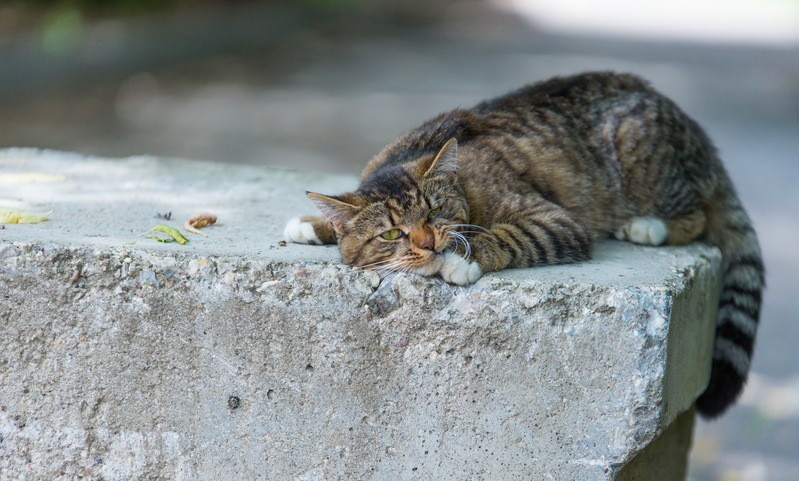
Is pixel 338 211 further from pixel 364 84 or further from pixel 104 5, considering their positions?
pixel 104 5

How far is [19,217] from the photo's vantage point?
10.9 ft

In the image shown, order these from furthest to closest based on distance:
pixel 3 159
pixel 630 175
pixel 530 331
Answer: pixel 3 159
pixel 630 175
pixel 530 331

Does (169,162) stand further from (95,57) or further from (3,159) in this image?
(95,57)

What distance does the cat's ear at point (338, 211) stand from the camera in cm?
311

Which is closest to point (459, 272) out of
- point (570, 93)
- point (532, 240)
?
point (532, 240)

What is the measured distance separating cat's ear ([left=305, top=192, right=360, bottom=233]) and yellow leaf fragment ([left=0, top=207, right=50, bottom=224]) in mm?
1021

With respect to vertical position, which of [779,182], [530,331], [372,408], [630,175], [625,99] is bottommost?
[779,182]

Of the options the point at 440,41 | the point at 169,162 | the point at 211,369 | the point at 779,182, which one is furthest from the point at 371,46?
the point at 211,369

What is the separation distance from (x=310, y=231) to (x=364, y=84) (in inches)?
404

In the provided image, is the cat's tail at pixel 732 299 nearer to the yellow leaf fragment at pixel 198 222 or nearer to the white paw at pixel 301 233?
the white paw at pixel 301 233

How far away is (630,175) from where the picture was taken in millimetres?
3938

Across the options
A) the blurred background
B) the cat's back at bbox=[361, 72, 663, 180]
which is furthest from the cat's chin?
the blurred background

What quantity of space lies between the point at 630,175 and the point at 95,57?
9421 mm

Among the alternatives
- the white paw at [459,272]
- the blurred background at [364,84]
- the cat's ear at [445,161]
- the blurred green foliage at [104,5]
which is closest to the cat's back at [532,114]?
the cat's ear at [445,161]
